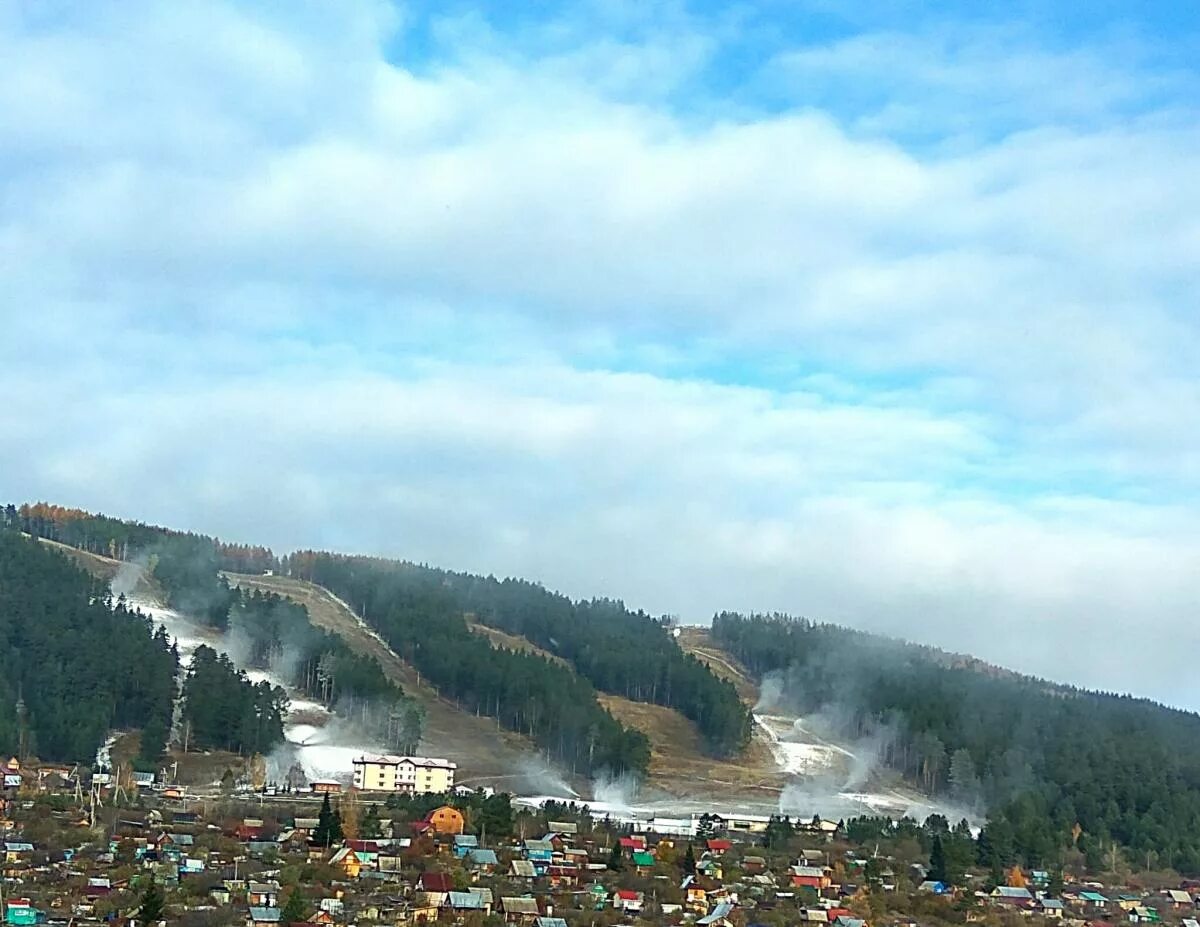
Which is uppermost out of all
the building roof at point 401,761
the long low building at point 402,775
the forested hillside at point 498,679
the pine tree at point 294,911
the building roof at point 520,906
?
the forested hillside at point 498,679

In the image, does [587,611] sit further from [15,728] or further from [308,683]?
[15,728]

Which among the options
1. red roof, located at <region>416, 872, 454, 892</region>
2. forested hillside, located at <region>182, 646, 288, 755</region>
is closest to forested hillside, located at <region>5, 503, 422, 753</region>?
forested hillside, located at <region>182, 646, 288, 755</region>

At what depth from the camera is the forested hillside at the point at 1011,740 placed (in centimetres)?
7088

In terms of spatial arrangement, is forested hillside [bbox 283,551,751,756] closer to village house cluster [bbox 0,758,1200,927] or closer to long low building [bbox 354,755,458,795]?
long low building [bbox 354,755,458,795]

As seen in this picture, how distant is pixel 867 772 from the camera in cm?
9694

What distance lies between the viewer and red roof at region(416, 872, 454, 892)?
4122 centimetres

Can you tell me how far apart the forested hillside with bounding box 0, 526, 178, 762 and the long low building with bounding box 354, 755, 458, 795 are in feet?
34.0

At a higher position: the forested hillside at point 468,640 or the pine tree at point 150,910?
the forested hillside at point 468,640

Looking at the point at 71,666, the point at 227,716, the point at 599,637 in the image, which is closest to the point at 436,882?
the point at 227,716

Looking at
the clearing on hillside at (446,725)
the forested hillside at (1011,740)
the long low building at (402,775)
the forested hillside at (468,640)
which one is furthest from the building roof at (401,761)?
the forested hillside at (1011,740)

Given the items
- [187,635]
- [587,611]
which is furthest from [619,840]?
[587,611]

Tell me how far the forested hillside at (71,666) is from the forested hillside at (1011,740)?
4464cm

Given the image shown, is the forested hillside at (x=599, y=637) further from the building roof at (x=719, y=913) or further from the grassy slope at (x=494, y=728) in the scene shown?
the building roof at (x=719, y=913)

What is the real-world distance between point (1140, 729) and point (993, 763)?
22.1 metres
